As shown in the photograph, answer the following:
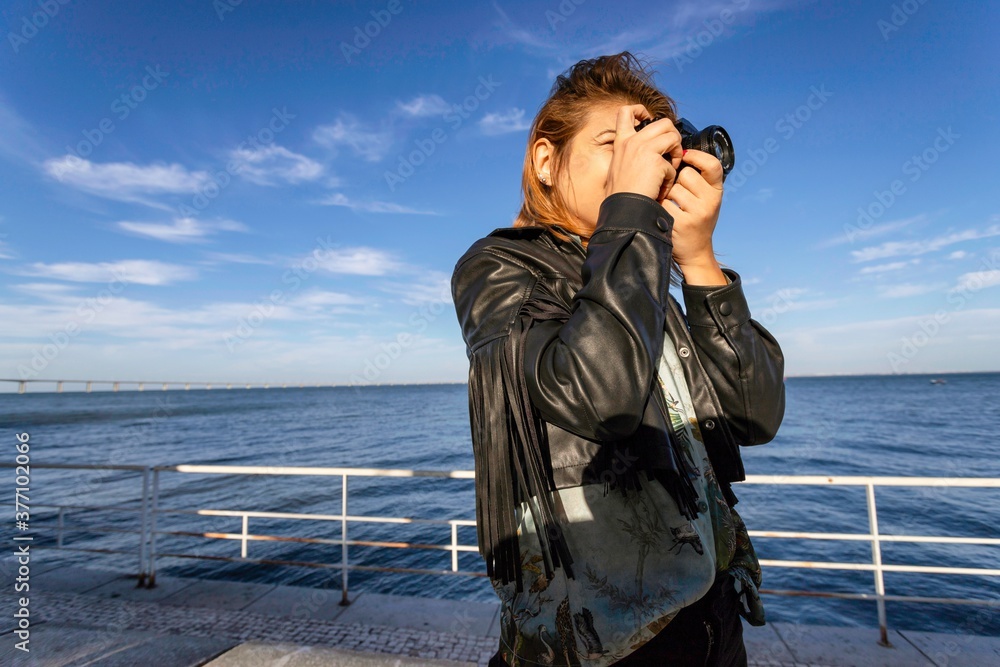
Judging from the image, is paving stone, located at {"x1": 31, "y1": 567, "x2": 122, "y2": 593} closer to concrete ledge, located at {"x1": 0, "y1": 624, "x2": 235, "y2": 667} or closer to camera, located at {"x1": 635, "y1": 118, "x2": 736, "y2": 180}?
concrete ledge, located at {"x1": 0, "y1": 624, "x2": 235, "y2": 667}

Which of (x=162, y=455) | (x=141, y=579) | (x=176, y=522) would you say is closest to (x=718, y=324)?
(x=141, y=579)

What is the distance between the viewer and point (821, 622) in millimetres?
6879

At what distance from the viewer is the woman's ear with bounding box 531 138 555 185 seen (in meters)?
0.97

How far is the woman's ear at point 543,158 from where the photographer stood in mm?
970

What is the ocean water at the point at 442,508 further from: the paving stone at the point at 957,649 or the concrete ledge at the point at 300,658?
the paving stone at the point at 957,649

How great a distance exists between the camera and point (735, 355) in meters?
0.91

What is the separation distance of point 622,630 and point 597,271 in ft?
1.66

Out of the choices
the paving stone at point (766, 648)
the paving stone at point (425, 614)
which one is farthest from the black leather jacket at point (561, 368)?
the paving stone at point (425, 614)

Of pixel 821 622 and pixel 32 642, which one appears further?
pixel 821 622

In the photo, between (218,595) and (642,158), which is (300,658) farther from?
(642,158)

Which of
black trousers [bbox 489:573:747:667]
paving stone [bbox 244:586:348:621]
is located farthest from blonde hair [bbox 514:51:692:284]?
paving stone [bbox 244:586:348:621]

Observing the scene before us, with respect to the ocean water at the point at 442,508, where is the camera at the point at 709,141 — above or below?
above

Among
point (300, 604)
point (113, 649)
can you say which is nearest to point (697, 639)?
point (113, 649)

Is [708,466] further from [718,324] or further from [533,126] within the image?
[533,126]
